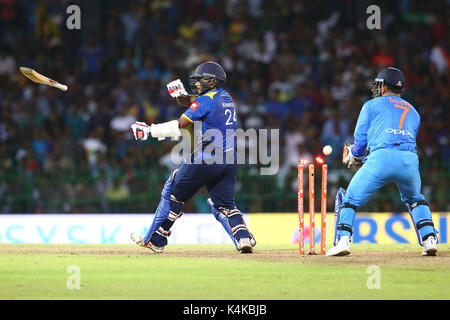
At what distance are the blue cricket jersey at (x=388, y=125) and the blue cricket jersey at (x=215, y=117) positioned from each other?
1.58 metres

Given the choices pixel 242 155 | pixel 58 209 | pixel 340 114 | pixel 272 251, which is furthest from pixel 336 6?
pixel 272 251

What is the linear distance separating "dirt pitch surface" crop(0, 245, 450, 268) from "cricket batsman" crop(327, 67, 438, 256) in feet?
0.93

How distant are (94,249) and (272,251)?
2.41m

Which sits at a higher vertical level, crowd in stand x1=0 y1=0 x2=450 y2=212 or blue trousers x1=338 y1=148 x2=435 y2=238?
crowd in stand x1=0 y1=0 x2=450 y2=212

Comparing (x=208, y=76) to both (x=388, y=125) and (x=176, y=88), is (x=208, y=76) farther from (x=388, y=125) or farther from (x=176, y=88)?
(x=388, y=125)

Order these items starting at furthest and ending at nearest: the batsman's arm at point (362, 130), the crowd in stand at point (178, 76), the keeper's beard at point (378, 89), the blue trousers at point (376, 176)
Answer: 1. the crowd in stand at point (178, 76)
2. the keeper's beard at point (378, 89)
3. the batsman's arm at point (362, 130)
4. the blue trousers at point (376, 176)

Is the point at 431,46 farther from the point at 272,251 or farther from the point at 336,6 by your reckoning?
the point at 272,251

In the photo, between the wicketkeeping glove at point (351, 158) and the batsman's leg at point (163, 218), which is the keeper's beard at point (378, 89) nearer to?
the wicketkeeping glove at point (351, 158)

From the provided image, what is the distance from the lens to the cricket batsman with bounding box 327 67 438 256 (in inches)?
414

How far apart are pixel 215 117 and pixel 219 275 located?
246cm

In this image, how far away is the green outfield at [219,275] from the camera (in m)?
8.15

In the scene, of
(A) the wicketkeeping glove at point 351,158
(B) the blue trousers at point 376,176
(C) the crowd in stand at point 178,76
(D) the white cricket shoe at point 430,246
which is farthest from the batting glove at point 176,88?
(C) the crowd in stand at point 178,76

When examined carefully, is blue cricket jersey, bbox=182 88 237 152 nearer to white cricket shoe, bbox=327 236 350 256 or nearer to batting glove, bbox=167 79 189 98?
batting glove, bbox=167 79 189 98

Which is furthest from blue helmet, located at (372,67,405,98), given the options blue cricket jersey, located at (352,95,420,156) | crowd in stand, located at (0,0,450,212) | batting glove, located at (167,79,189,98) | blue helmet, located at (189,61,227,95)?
crowd in stand, located at (0,0,450,212)
